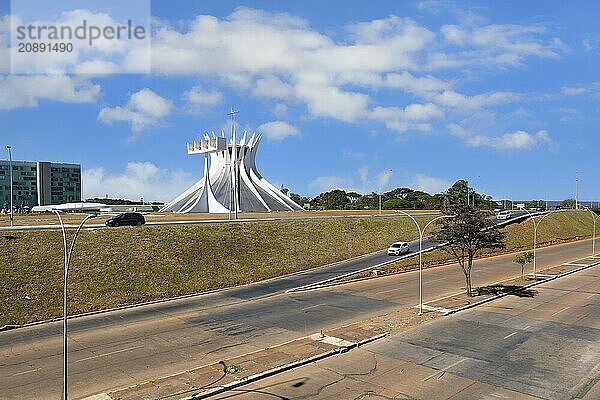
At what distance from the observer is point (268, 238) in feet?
177

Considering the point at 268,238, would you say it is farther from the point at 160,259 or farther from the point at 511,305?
the point at 511,305

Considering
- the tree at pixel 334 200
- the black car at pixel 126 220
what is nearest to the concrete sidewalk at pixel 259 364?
the black car at pixel 126 220

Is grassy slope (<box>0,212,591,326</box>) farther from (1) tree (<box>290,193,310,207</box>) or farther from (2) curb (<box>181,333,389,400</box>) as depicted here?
(1) tree (<box>290,193,310,207</box>)

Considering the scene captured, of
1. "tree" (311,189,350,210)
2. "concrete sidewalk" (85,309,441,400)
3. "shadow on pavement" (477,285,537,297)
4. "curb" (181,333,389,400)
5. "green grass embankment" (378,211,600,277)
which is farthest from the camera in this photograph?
"tree" (311,189,350,210)

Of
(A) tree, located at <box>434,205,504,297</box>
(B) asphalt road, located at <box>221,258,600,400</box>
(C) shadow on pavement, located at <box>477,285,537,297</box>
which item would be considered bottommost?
(B) asphalt road, located at <box>221,258,600,400</box>

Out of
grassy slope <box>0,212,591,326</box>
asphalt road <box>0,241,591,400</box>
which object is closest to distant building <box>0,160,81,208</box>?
grassy slope <box>0,212,591,326</box>

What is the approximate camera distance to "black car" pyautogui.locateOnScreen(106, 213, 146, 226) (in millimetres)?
48725

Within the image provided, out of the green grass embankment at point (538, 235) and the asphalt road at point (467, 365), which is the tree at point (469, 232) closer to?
the asphalt road at point (467, 365)

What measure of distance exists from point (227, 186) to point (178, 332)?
81670 mm

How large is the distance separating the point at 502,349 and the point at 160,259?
2826 cm

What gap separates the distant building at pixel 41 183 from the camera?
142m

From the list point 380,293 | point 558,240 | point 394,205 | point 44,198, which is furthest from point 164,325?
point 44,198

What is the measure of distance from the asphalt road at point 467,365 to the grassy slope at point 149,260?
18696 millimetres

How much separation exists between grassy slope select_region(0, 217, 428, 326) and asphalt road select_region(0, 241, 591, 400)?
246cm
